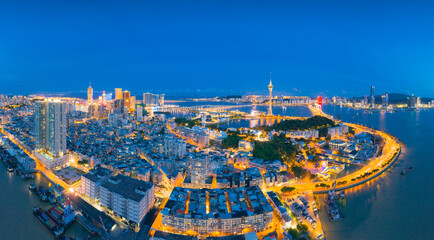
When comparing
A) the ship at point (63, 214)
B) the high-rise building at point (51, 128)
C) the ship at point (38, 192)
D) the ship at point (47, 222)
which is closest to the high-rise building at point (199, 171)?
the ship at point (63, 214)

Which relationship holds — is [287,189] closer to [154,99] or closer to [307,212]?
[307,212]

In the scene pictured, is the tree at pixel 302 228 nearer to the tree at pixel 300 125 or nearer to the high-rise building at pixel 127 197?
the high-rise building at pixel 127 197

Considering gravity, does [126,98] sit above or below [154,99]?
below

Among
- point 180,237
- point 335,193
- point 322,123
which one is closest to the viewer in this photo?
point 180,237

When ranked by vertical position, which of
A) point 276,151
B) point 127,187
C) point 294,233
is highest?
point 276,151

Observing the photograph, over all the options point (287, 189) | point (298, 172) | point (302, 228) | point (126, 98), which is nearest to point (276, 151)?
point (298, 172)

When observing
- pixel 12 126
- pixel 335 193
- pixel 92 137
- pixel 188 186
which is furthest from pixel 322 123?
pixel 12 126

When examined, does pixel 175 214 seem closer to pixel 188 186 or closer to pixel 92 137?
pixel 188 186
